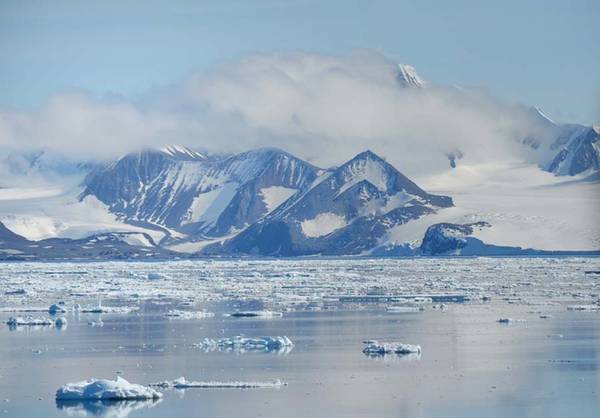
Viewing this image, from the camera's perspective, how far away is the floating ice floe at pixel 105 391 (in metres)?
30.7

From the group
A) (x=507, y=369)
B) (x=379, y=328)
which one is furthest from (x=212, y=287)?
(x=507, y=369)

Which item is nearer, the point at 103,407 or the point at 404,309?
the point at 103,407

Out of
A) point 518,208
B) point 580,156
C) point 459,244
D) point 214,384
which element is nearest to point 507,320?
point 214,384

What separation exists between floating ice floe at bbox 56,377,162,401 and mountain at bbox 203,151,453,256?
126415 millimetres

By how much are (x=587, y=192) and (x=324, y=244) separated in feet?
101

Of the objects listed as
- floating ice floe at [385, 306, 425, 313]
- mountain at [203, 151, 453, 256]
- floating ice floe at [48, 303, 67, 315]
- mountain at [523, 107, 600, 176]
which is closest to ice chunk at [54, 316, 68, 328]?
floating ice floe at [48, 303, 67, 315]

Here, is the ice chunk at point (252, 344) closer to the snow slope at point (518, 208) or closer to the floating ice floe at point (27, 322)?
the floating ice floe at point (27, 322)

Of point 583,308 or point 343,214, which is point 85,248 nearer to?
point 343,214

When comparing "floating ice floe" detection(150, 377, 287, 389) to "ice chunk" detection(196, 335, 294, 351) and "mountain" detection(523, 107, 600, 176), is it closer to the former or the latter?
"ice chunk" detection(196, 335, 294, 351)

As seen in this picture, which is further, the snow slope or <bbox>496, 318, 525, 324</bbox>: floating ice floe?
the snow slope

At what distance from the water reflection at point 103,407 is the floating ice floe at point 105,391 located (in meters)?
0.14

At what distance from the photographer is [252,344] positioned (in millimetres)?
39844

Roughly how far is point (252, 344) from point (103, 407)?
9952 mm

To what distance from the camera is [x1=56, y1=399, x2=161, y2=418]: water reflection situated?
29547 mm
